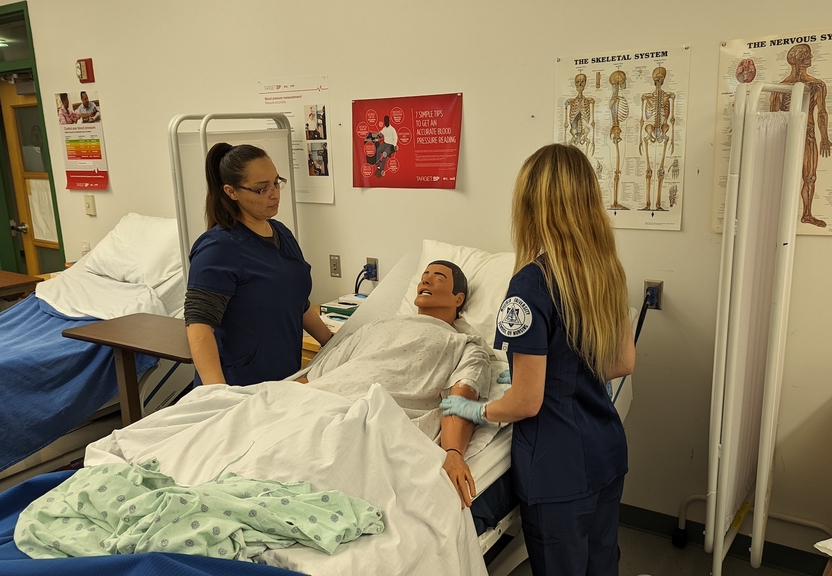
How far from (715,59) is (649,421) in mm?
1235

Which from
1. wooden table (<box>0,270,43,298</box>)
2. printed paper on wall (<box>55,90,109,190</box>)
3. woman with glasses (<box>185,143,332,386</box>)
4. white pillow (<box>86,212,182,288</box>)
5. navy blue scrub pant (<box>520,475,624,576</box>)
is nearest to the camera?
navy blue scrub pant (<box>520,475,624,576</box>)

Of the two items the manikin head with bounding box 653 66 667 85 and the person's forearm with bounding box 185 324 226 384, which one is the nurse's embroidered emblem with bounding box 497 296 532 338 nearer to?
the person's forearm with bounding box 185 324 226 384

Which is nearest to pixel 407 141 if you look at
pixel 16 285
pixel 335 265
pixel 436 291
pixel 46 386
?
pixel 335 265

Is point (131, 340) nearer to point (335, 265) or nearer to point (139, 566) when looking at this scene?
point (335, 265)

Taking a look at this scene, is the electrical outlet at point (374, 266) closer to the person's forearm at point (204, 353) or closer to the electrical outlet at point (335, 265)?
the electrical outlet at point (335, 265)

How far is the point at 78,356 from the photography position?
2807 mm

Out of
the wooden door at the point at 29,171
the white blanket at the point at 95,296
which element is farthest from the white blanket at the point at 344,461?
the wooden door at the point at 29,171

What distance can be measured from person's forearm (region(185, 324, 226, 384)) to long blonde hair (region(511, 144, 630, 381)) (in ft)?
3.07

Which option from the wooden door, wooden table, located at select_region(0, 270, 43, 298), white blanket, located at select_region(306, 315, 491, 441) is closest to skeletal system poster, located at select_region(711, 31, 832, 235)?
white blanket, located at select_region(306, 315, 491, 441)

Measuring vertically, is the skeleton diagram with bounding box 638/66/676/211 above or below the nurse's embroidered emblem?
above

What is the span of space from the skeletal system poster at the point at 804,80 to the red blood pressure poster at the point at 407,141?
97 cm

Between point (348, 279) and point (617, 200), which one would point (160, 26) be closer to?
point (348, 279)

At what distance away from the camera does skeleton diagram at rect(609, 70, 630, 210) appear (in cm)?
222

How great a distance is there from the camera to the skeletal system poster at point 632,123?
2.15 meters
